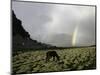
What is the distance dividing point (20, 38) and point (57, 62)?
571mm

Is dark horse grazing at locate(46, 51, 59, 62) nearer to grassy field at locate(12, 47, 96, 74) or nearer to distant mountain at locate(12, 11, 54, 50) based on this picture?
grassy field at locate(12, 47, 96, 74)

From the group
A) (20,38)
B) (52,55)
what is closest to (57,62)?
(52,55)

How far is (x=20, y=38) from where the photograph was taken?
95.3 inches

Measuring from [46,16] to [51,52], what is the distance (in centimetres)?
A: 47

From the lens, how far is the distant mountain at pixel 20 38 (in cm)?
240

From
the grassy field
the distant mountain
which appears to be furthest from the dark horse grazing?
the distant mountain

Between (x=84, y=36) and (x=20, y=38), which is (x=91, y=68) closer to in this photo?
(x=84, y=36)

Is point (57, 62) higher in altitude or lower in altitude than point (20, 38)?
lower

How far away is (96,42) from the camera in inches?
108

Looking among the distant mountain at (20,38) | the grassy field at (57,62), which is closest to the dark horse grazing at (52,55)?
the grassy field at (57,62)

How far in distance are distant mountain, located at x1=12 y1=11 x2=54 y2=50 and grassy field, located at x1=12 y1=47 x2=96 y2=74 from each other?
0.09m

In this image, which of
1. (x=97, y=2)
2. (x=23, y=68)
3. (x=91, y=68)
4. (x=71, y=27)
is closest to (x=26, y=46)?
(x=23, y=68)

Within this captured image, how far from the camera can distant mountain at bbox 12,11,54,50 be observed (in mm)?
2398

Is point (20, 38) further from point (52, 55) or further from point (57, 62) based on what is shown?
point (57, 62)
